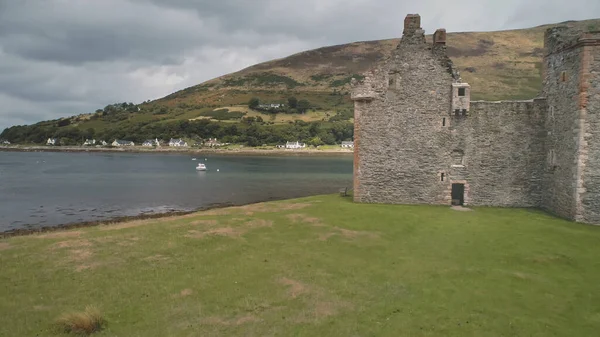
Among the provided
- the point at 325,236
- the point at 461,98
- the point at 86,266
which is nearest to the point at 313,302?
the point at 325,236

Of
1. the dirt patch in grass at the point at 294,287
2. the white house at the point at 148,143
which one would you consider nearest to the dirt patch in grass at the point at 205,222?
the dirt patch in grass at the point at 294,287

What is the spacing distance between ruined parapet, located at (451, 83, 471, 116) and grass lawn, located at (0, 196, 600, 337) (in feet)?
23.6

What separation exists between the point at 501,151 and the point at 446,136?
3.40m

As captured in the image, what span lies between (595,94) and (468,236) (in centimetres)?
947

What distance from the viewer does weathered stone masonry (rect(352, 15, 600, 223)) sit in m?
23.8

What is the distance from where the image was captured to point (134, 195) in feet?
165

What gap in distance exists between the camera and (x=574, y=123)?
20.3m

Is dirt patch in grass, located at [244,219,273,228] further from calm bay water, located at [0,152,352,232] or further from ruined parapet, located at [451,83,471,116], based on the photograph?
calm bay water, located at [0,152,352,232]

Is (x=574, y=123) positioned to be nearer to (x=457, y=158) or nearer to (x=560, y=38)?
(x=560, y=38)

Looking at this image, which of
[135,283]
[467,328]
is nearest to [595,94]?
[467,328]

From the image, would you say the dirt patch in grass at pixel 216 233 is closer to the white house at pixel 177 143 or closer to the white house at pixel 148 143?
the white house at pixel 177 143

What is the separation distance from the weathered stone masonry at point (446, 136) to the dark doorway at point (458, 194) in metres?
0.06

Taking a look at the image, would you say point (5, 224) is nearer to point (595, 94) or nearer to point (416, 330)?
point (416, 330)

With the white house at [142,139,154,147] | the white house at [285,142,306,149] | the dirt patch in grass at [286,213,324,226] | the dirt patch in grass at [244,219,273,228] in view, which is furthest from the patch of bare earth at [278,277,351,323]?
the white house at [142,139,154,147]
